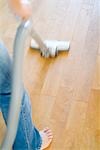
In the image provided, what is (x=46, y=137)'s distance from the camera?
5.03ft

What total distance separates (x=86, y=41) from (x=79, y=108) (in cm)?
60

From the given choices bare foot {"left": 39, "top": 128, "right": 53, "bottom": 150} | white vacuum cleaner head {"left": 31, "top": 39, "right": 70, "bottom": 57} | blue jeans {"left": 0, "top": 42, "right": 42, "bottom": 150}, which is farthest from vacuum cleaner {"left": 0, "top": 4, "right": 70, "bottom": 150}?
white vacuum cleaner head {"left": 31, "top": 39, "right": 70, "bottom": 57}

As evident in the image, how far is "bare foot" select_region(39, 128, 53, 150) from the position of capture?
1.51 m

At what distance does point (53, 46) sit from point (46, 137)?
27.3 inches

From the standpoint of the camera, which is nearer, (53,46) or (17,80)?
(17,80)

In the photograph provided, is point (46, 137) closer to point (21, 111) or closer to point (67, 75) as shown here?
point (21, 111)

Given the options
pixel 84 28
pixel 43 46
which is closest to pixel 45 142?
pixel 43 46

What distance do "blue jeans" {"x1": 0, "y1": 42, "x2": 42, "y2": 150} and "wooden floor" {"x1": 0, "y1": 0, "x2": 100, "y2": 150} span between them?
0.48 ft

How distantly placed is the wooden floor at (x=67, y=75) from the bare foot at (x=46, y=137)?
0.03 m

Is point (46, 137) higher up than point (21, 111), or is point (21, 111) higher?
point (21, 111)

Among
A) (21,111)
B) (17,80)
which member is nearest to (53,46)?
(21,111)

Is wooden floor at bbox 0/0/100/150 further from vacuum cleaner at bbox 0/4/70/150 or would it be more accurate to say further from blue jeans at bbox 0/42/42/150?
vacuum cleaner at bbox 0/4/70/150

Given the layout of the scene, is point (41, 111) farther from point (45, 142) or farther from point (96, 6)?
point (96, 6)

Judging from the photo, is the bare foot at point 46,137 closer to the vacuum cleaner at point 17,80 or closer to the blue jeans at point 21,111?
the blue jeans at point 21,111
